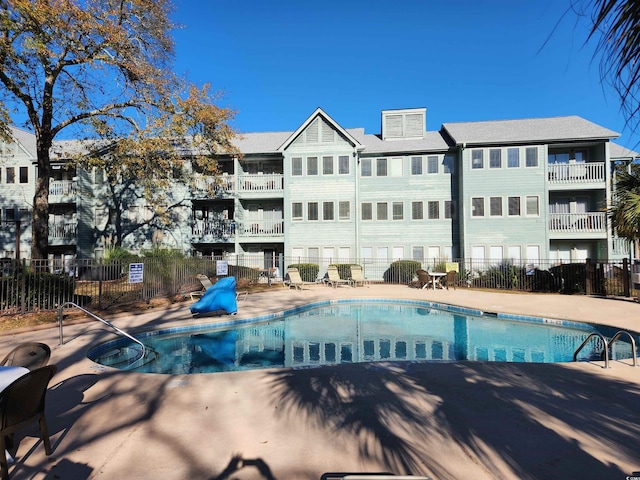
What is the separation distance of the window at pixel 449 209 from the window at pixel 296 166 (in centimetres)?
1106

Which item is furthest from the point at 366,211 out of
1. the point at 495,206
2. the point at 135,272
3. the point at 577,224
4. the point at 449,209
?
the point at 135,272

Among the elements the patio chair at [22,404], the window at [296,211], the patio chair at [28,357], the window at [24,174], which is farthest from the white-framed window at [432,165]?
the window at [24,174]

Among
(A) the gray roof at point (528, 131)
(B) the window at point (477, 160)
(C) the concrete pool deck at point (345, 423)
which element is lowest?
(C) the concrete pool deck at point (345, 423)

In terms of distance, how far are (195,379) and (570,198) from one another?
28450 millimetres

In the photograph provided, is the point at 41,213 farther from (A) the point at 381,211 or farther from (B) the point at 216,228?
(A) the point at 381,211

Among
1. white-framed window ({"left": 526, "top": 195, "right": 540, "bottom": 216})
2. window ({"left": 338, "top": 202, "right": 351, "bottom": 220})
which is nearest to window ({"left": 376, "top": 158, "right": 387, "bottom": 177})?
window ({"left": 338, "top": 202, "right": 351, "bottom": 220})

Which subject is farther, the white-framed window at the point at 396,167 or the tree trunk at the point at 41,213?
the white-framed window at the point at 396,167

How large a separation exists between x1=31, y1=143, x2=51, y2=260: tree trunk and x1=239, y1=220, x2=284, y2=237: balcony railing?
12.9 metres

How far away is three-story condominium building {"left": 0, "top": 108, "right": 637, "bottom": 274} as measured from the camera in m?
23.8

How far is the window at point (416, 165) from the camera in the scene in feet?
85.0

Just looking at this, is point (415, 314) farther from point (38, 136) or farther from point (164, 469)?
point (38, 136)

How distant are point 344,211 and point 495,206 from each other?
34.5 feet

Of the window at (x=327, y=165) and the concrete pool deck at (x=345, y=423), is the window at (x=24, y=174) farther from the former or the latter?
the concrete pool deck at (x=345, y=423)

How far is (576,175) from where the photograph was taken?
23.7 meters
